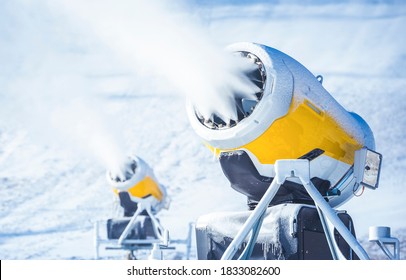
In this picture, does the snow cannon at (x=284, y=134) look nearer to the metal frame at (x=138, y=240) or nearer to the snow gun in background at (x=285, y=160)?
the snow gun in background at (x=285, y=160)

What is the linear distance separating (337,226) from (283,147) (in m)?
0.60

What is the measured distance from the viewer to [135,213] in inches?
444

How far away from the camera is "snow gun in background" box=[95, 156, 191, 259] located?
11.1m

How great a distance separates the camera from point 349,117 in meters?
4.45

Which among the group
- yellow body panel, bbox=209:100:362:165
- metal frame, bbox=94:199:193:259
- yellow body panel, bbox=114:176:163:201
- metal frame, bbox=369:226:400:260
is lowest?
metal frame, bbox=369:226:400:260

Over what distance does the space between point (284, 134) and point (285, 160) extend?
30 centimetres

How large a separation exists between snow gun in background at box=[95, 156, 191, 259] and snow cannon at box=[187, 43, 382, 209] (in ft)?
22.4

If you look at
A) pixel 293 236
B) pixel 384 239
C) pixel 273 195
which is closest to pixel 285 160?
pixel 273 195

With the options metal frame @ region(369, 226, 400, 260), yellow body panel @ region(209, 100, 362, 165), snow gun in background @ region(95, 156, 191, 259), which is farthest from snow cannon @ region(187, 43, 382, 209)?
snow gun in background @ region(95, 156, 191, 259)

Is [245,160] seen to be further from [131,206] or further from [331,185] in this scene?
[131,206]

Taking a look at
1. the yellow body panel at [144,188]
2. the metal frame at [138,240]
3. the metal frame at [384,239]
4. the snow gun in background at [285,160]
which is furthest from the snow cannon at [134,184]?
the snow gun in background at [285,160]

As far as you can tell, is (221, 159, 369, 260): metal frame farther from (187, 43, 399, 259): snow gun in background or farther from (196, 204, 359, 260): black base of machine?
(196, 204, 359, 260): black base of machine
